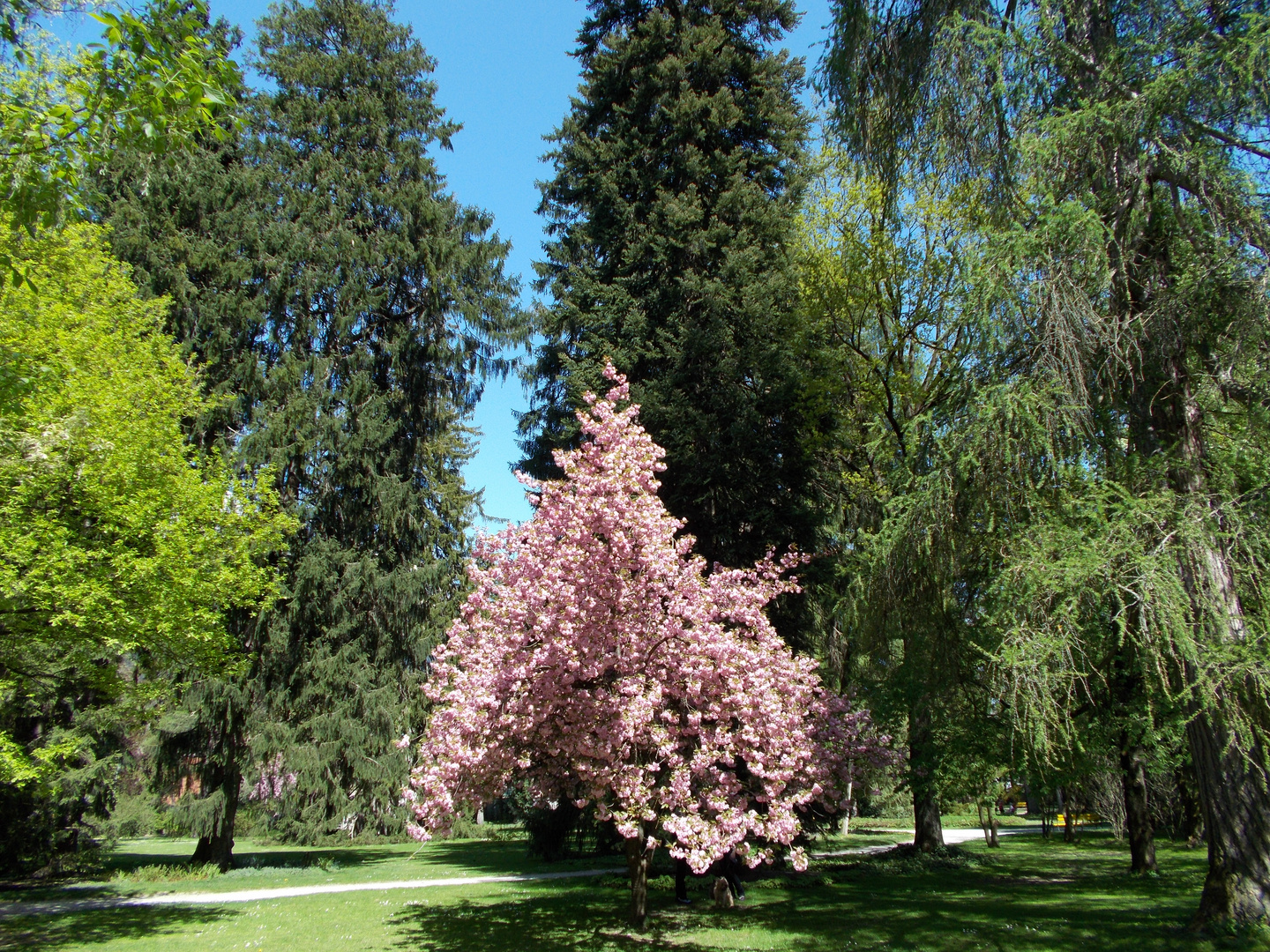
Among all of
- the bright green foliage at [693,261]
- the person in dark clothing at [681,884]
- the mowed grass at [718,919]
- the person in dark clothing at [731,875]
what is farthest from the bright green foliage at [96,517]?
the person in dark clothing at [731,875]

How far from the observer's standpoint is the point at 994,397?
7.44 metres

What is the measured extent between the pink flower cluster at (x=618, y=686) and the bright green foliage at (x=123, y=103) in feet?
15.1

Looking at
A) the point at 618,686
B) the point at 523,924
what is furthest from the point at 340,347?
the point at 618,686

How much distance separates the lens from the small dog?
1176 centimetres

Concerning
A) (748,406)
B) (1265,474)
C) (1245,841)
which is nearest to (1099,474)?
(1265,474)

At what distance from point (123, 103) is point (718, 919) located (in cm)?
1128

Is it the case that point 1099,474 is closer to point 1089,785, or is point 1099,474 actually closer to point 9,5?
point 9,5

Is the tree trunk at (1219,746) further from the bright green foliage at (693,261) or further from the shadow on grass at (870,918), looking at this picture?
the bright green foliage at (693,261)

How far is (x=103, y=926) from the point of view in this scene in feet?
33.7

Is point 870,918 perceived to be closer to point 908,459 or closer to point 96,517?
point 908,459

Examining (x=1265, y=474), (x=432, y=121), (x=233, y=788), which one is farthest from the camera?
(x=432, y=121)

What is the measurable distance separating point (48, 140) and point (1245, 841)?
11.0 metres

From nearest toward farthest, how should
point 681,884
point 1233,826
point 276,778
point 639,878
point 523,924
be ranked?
point 1233,826 < point 639,878 < point 523,924 < point 681,884 < point 276,778

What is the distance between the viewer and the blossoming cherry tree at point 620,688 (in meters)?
7.93
